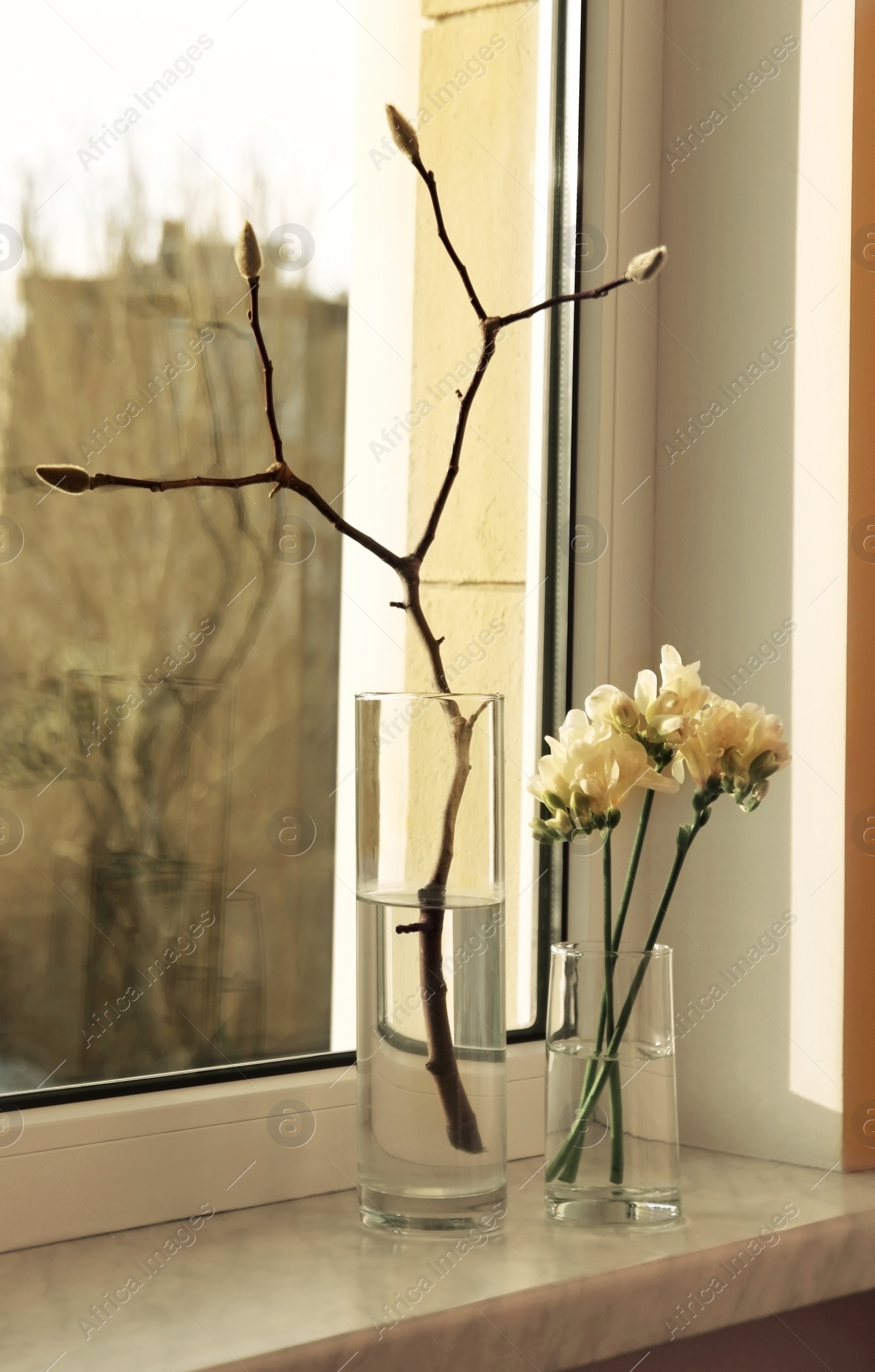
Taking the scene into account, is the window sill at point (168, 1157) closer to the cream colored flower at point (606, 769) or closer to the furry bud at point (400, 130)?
the cream colored flower at point (606, 769)

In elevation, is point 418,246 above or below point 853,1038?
above

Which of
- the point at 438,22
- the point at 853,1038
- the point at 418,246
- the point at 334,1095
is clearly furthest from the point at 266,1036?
the point at 438,22

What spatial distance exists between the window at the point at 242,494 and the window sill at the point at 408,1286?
0.12 m

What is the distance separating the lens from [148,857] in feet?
2.86

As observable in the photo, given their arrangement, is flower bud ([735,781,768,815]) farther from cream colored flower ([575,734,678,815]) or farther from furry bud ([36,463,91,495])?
furry bud ([36,463,91,495])

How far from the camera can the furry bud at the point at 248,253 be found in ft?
2.48

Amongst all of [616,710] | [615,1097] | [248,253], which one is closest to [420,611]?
[616,710]

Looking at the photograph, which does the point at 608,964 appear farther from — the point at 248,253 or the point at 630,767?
the point at 248,253

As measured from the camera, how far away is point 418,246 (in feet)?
3.39

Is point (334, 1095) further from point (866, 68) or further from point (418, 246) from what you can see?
point (866, 68)

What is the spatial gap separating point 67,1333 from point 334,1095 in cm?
27

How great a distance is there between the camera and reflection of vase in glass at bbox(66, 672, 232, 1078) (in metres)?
0.85

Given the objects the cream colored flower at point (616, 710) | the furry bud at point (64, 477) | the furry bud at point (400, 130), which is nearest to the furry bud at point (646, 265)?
the furry bud at point (400, 130)

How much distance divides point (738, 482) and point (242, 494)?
40 cm
